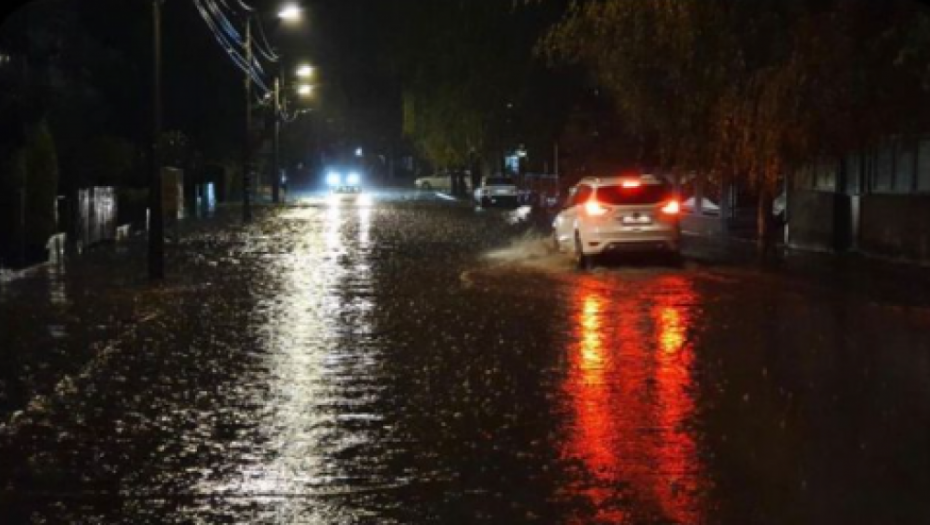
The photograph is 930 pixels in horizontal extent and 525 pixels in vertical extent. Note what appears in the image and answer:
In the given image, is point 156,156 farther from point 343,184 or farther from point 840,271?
point 343,184

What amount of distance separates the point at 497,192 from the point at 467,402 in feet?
163

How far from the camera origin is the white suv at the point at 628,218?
77.5 feet

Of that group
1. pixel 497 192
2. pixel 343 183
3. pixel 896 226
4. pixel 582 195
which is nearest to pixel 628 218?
pixel 582 195

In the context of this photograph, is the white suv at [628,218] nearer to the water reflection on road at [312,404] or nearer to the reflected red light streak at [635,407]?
the water reflection on road at [312,404]

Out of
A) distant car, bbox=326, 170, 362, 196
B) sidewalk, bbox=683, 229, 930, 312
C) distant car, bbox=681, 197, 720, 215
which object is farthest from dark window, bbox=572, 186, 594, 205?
distant car, bbox=326, 170, 362, 196

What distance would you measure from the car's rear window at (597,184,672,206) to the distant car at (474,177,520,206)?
1426 inches

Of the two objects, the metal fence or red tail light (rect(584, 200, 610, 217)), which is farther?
the metal fence

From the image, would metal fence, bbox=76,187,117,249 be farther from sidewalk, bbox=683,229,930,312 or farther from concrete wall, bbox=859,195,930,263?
concrete wall, bbox=859,195,930,263

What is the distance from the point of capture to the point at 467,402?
424 inches

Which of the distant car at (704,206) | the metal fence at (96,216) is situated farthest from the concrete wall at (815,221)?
the metal fence at (96,216)

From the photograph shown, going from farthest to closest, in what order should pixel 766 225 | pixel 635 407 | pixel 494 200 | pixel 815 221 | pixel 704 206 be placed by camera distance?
pixel 494 200 → pixel 704 206 → pixel 766 225 → pixel 815 221 → pixel 635 407

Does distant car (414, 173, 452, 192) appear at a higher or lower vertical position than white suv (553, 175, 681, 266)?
higher

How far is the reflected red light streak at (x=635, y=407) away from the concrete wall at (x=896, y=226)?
6.82 meters

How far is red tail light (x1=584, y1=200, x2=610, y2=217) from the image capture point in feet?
77.6
